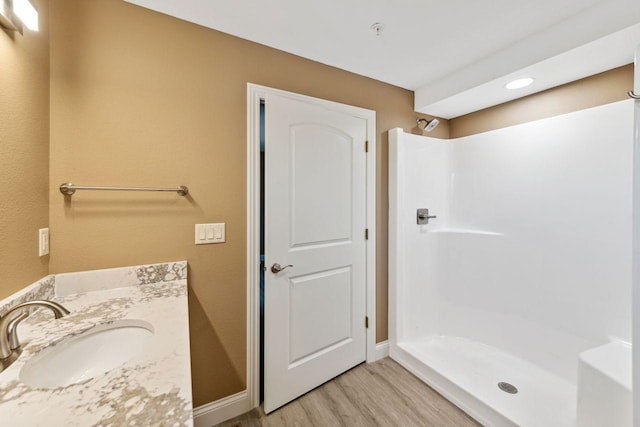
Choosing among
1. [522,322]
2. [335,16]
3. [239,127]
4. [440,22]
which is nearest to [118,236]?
[239,127]

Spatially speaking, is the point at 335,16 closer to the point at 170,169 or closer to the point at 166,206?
the point at 170,169

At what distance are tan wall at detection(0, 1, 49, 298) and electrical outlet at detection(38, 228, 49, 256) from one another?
24 millimetres

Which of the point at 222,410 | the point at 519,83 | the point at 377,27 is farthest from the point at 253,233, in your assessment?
the point at 519,83

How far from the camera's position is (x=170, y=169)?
56.5 inches

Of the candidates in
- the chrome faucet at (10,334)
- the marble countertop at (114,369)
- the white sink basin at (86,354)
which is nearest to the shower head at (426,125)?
the marble countertop at (114,369)

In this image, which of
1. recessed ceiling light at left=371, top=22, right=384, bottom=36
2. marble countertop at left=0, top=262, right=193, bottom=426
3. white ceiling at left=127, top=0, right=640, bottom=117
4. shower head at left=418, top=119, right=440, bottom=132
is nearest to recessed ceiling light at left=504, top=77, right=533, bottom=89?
white ceiling at left=127, top=0, right=640, bottom=117

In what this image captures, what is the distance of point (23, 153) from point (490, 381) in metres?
2.87

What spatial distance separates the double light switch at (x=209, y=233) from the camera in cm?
151

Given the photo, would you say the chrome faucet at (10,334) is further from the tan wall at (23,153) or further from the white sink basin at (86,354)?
the tan wall at (23,153)

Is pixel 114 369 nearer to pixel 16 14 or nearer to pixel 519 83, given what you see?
pixel 16 14

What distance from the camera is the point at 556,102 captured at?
1.88m

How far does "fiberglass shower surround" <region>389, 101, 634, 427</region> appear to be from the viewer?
60.6 inches

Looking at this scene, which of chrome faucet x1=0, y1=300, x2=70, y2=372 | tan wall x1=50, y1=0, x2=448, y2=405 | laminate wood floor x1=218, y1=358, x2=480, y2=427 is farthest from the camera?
laminate wood floor x1=218, y1=358, x2=480, y2=427

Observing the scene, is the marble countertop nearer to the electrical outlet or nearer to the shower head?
the electrical outlet
